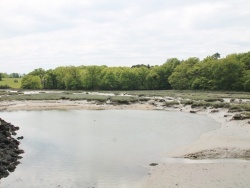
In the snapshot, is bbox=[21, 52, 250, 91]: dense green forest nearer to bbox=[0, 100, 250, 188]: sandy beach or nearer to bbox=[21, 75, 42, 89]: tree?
bbox=[21, 75, 42, 89]: tree

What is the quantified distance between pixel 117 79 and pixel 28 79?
134 feet

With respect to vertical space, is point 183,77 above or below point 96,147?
above

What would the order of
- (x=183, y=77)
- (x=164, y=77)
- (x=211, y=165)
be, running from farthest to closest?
(x=164, y=77)
(x=183, y=77)
(x=211, y=165)

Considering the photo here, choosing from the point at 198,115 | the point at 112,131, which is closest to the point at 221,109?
the point at 198,115

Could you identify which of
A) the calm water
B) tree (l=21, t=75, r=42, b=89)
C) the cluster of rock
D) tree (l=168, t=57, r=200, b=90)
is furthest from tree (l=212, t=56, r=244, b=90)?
the cluster of rock

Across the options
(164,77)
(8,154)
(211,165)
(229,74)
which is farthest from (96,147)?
(164,77)

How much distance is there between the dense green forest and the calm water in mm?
54763

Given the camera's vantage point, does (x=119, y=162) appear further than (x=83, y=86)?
No

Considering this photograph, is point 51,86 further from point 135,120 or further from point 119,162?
point 119,162

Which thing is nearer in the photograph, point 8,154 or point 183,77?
point 8,154

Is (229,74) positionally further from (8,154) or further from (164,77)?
(8,154)

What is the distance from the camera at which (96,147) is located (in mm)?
26531

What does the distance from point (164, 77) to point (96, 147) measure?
9643 centimetres

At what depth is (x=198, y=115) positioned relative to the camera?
1890 inches
